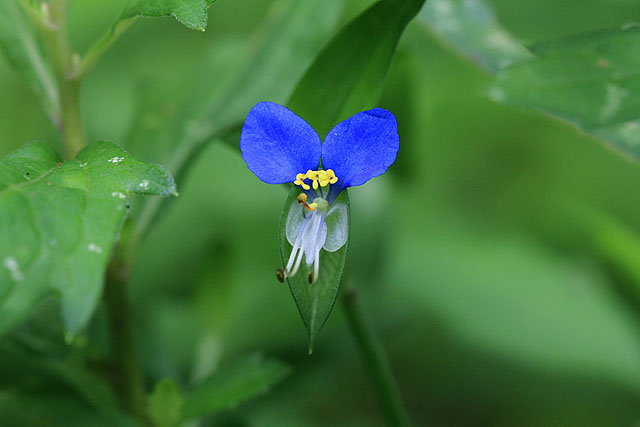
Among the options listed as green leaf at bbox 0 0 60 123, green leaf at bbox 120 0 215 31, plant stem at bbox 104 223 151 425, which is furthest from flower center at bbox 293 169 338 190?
green leaf at bbox 0 0 60 123

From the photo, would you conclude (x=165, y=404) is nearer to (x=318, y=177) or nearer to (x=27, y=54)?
(x=318, y=177)

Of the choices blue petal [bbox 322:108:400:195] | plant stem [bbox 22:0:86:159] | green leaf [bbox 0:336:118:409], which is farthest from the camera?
green leaf [bbox 0:336:118:409]

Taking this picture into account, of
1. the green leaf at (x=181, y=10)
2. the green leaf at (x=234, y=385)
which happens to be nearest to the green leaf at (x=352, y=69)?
the green leaf at (x=181, y=10)

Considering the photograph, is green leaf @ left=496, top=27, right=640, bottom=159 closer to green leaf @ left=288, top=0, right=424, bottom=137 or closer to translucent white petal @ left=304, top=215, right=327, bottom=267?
green leaf @ left=288, top=0, right=424, bottom=137

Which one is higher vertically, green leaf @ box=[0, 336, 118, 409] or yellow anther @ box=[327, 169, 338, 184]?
yellow anther @ box=[327, 169, 338, 184]

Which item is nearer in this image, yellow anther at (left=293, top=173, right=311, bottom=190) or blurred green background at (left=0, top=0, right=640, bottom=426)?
yellow anther at (left=293, top=173, right=311, bottom=190)

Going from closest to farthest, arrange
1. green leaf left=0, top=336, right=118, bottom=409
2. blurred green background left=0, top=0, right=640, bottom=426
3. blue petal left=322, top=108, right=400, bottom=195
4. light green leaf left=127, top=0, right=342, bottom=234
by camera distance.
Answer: blue petal left=322, top=108, right=400, bottom=195 < green leaf left=0, top=336, right=118, bottom=409 < light green leaf left=127, top=0, right=342, bottom=234 < blurred green background left=0, top=0, right=640, bottom=426

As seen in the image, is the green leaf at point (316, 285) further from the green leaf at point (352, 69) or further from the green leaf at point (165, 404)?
the green leaf at point (165, 404)
